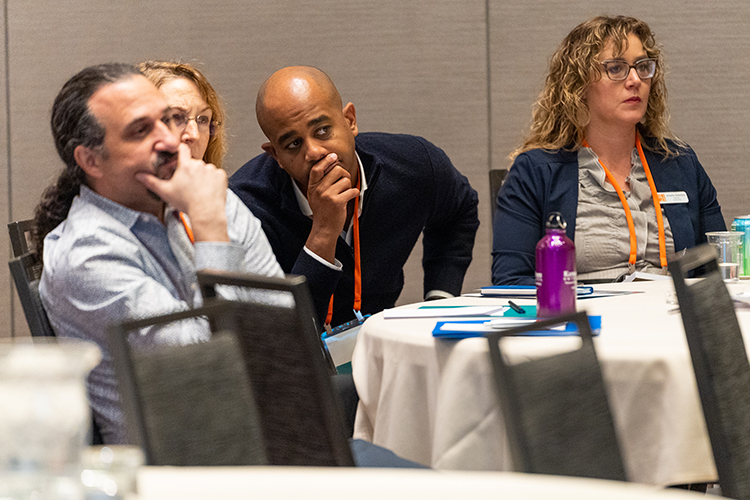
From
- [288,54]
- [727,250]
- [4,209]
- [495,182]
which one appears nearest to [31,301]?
[727,250]

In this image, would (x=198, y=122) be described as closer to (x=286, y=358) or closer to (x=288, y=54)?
(x=286, y=358)

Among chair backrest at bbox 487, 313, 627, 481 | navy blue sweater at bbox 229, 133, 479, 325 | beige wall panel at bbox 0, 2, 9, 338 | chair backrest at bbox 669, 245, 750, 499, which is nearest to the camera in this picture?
chair backrest at bbox 487, 313, 627, 481

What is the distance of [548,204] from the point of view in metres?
2.93

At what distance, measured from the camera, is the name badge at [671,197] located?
116 inches

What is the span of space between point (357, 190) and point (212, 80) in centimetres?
233

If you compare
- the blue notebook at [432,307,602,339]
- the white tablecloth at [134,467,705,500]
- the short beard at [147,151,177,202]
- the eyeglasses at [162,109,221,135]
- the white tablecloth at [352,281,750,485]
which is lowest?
the white tablecloth at [352,281,750,485]

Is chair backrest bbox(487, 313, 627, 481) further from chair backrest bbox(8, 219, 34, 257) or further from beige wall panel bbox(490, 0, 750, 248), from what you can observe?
beige wall panel bbox(490, 0, 750, 248)

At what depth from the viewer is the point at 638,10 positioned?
14.2 feet

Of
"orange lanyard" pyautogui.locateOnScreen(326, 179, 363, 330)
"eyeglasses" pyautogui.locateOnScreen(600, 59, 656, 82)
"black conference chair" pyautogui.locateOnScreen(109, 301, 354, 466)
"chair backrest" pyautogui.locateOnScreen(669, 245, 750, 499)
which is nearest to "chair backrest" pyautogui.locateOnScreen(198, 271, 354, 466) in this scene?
"black conference chair" pyautogui.locateOnScreen(109, 301, 354, 466)

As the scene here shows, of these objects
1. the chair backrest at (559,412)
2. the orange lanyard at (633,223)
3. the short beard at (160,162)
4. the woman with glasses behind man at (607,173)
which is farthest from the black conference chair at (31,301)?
the orange lanyard at (633,223)

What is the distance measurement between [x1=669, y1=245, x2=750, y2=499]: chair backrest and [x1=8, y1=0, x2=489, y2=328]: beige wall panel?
10.5 feet

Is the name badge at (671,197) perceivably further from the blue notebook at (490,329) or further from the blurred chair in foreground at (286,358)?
the blurred chair in foreground at (286,358)

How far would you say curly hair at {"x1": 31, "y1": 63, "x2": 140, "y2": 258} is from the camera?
6.02 feet

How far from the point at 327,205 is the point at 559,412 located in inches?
64.6
